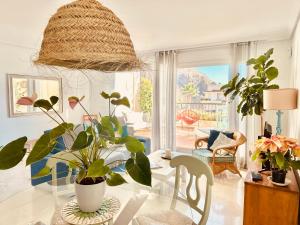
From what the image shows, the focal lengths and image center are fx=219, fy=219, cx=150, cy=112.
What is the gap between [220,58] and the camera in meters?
4.52

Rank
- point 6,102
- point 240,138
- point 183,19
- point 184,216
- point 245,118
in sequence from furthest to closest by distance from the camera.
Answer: point 6,102 < point 245,118 < point 240,138 < point 183,19 < point 184,216

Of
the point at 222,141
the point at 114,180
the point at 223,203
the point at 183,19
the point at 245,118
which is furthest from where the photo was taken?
the point at 245,118

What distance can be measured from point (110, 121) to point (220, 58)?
12.7 ft

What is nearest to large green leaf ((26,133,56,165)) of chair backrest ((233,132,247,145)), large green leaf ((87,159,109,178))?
large green leaf ((87,159,109,178))

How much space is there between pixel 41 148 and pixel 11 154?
0.13 m

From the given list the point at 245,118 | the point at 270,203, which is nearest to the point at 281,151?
the point at 270,203

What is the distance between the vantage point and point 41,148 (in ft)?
2.91

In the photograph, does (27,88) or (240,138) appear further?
(27,88)

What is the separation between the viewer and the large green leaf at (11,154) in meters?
0.87

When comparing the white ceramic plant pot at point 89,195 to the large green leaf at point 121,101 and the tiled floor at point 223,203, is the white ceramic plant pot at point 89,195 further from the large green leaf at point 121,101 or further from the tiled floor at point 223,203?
the tiled floor at point 223,203

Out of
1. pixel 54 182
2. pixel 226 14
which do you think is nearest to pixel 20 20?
pixel 54 182

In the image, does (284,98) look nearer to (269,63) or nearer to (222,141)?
(269,63)

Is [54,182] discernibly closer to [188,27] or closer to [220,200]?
[220,200]

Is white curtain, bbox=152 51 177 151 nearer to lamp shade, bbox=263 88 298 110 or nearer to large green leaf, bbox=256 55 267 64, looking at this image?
large green leaf, bbox=256 55 267 64
